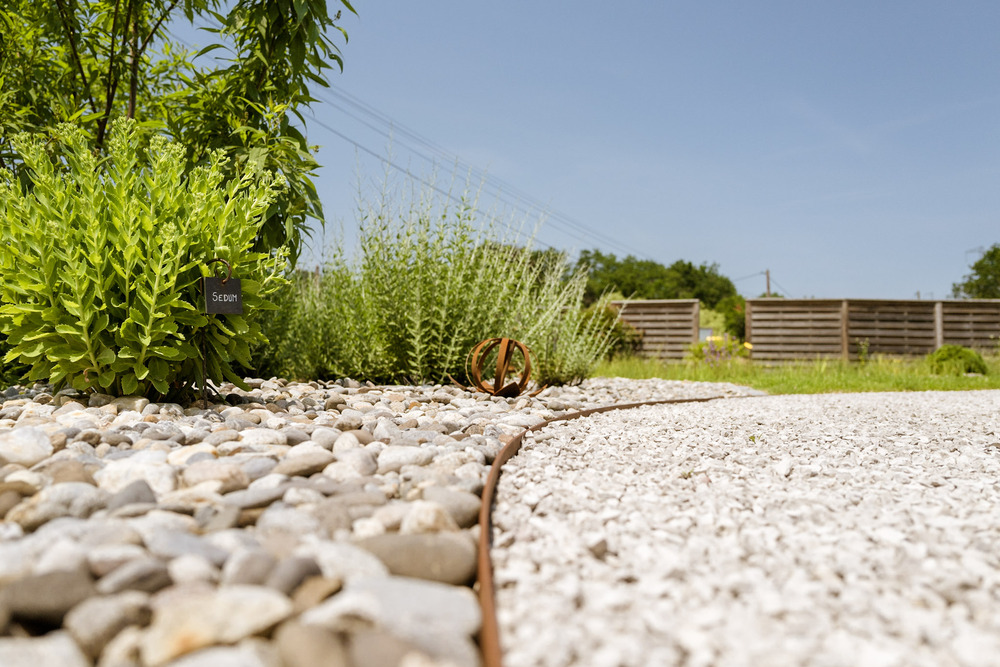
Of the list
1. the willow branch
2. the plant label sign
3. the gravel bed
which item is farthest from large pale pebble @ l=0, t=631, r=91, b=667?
the willow branch

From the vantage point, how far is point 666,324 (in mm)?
14203

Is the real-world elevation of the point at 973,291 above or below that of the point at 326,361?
above

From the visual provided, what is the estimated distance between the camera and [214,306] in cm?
300

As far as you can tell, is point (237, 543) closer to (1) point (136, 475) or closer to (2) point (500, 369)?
(1) point (136, 475)

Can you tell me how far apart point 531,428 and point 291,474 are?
4.31 ft

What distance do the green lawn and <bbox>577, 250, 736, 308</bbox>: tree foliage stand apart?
82.1 ft

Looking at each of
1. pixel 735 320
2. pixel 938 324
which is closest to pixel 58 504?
pixel 938 324

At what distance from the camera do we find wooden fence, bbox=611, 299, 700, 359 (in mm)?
13945

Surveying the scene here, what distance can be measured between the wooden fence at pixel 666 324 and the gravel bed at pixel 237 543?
11.7 meters

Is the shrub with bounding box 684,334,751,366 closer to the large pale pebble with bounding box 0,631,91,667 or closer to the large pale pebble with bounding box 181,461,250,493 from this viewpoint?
the large pale pebble with bounding box 181,461,250,493

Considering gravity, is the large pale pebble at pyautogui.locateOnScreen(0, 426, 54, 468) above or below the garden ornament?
below

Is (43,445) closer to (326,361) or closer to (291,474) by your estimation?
(291,474)

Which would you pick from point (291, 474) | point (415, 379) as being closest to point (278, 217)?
point (415, 379)

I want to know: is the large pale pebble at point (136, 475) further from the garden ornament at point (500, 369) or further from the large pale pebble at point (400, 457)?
the garden ornament at point (500, 369)
